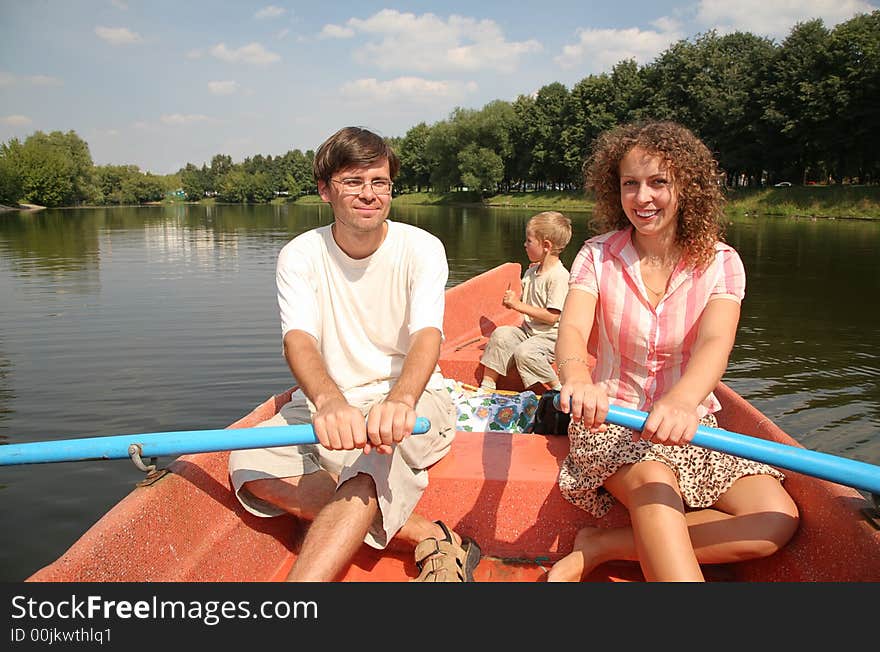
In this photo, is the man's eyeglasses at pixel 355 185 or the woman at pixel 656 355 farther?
the man's eyeglasses at pixel 355 185

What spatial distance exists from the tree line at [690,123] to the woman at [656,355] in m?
16.2

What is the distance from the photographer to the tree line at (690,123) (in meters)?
34.0

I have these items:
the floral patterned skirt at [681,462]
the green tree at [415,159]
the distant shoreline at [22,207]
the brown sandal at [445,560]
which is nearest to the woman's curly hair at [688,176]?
the floral patterned skirt at [681,462]

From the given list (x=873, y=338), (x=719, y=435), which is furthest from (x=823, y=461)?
(x=873, y=338)

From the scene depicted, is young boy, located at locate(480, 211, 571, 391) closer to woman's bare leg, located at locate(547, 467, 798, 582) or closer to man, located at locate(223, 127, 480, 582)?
man, located at locate(223, 127, 480, 582)

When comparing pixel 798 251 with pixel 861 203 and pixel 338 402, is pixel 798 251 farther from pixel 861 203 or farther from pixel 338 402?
pixel 338 402

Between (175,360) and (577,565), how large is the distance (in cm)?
609

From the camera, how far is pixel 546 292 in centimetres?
472

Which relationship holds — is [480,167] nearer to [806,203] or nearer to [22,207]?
[806,203]

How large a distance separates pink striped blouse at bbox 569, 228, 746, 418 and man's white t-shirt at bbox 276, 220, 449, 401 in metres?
0.65

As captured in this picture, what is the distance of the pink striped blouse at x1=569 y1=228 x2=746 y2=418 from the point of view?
94.3 inches

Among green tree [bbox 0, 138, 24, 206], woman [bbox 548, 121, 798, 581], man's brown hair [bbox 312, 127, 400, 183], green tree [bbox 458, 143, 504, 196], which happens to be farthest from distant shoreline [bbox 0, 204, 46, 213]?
woman [bbox 548, 121, 798, 581]

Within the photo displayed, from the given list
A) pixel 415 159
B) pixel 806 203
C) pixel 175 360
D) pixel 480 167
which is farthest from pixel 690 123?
pixel 175 360

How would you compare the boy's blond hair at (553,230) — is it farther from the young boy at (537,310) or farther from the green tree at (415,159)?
the green tree at (415,159)
